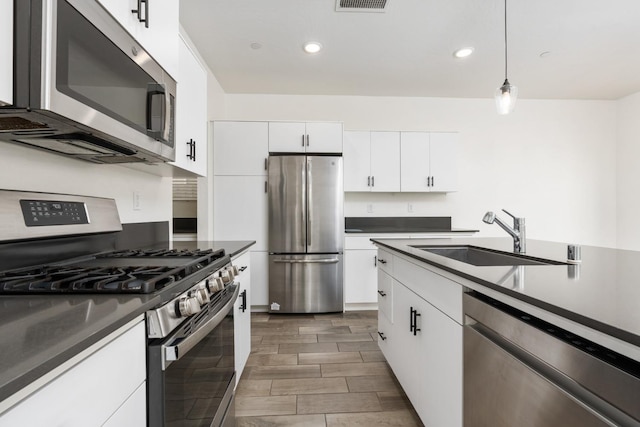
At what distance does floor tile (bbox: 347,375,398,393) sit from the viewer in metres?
2.04

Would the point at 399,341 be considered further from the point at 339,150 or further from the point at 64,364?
the point at 339,150

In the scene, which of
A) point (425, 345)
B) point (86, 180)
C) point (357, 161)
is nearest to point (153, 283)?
point (86, 180)

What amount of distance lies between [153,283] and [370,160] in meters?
3.35

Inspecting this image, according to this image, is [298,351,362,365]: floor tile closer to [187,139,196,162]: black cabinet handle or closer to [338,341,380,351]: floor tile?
[338,341,380,351]: floor tile

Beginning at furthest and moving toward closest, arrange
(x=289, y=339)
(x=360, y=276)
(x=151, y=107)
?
(x=360, y=276) → (x=289, y=339) → (x=151, y=107)

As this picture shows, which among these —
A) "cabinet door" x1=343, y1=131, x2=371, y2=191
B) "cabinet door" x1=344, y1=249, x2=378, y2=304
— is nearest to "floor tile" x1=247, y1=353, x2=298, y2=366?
"cabinet door" x1=344, y1=249, x2=378, y2=304

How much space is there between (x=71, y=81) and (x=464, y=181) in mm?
4468

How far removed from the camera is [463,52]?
3.19 metres

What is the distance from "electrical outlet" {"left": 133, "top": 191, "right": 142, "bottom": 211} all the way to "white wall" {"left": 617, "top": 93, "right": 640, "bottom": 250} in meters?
5.73

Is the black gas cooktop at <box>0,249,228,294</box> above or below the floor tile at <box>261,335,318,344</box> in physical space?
above

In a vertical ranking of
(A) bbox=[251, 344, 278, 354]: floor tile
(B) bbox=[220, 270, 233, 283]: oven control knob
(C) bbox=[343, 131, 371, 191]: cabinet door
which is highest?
(C) bbox=[343, 131, 371, 191]: cabinet door

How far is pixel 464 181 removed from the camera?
4469mm

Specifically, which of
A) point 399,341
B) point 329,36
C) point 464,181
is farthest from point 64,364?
point 464,181

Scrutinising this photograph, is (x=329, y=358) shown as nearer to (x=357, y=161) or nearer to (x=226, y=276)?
(x=226, y=276)
